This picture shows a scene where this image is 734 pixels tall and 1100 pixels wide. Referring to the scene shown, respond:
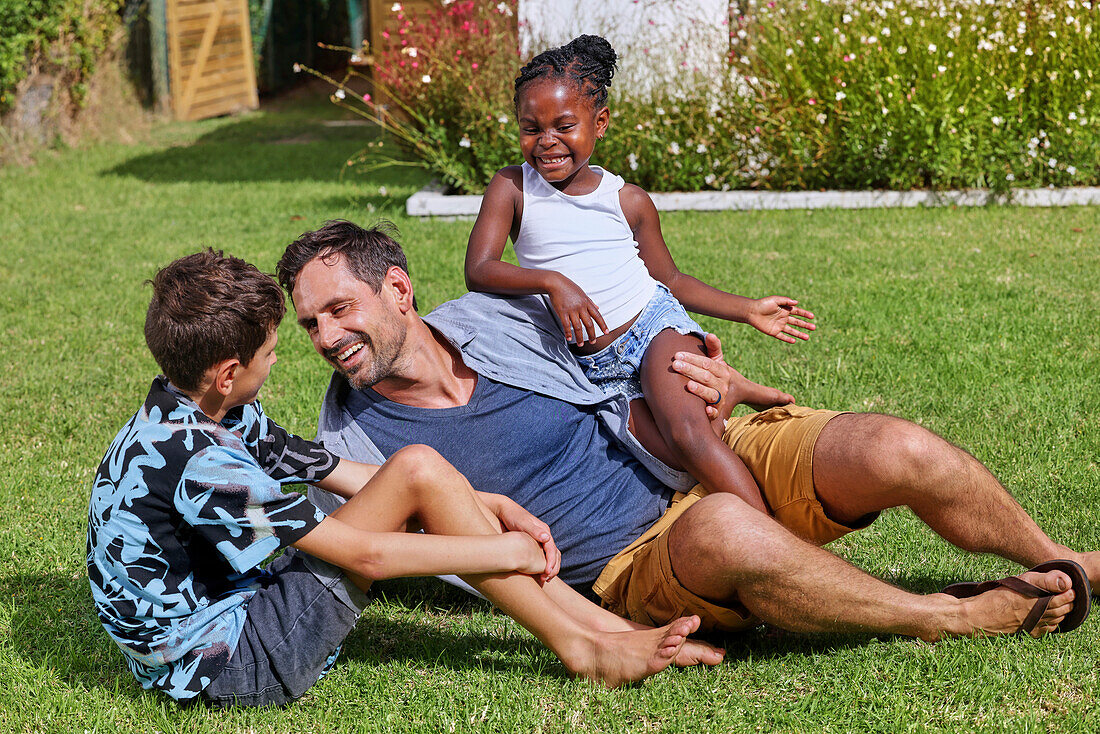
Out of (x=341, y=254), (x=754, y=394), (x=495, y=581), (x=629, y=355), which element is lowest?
→ (x=495, y=581)

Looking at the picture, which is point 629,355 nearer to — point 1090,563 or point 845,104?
point 1090,563

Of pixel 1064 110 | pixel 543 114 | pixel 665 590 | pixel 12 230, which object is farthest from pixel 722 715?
pixel 12 230

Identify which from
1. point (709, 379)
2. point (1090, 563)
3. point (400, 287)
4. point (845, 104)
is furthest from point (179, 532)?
point (845, 104)

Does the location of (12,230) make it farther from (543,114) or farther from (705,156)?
(543,114)

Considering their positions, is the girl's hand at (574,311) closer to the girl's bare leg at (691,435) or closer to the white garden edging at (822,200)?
the girl's bare leg at (691,435)

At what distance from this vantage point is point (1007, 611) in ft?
9.37

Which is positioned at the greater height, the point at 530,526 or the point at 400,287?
the point at 400,287

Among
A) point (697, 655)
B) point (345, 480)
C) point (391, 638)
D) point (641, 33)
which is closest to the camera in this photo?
point (697, 655)

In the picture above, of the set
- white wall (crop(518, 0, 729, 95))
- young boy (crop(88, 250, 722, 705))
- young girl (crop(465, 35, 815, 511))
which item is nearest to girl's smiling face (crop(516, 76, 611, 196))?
young girl (crop(465, 35, 815, 511))

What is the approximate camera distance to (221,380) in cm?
263

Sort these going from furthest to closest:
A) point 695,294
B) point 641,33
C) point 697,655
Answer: point 641,33 < point 695,294 < point 697,655

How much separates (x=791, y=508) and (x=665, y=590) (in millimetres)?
496

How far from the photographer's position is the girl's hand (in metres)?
3.31

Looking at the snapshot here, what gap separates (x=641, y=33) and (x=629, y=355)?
6765 mm
